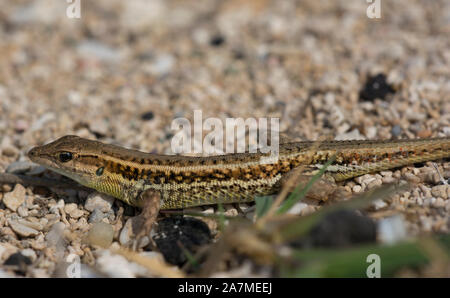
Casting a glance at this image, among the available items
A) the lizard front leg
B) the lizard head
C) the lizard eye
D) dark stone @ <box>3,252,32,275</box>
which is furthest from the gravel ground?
the lizard eye

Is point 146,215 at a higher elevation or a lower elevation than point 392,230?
higher

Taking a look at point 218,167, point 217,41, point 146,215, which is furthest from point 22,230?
point 217,41

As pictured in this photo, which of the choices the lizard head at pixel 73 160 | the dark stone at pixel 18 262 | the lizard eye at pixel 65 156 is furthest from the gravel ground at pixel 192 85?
the lizard eye at pixel 65 156

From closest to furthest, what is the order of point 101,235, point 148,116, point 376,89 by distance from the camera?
point 101,235 → point 376,89 → point 148,116

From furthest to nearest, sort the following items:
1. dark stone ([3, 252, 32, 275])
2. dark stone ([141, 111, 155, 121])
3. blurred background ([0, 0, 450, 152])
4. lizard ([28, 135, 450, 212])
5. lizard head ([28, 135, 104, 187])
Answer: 1. dark stone ([141, 111, 155, 121])
2. blurred background ([0, 0, 450, 152])
3. lizard head ([28, 135, 104, 187])
4. lizard ([28, 135, 450, 212])
5. dark stone ([3, 252, 32, 275])

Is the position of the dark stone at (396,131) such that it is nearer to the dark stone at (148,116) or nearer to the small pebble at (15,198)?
the dark stone at (148,116)

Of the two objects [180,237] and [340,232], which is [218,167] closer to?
[180,237]

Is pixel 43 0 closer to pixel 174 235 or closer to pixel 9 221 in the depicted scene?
pixel 9 221

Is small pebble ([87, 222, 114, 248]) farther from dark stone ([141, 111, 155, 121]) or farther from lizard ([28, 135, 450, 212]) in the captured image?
dark stone ([141, 111, 155, 121])
